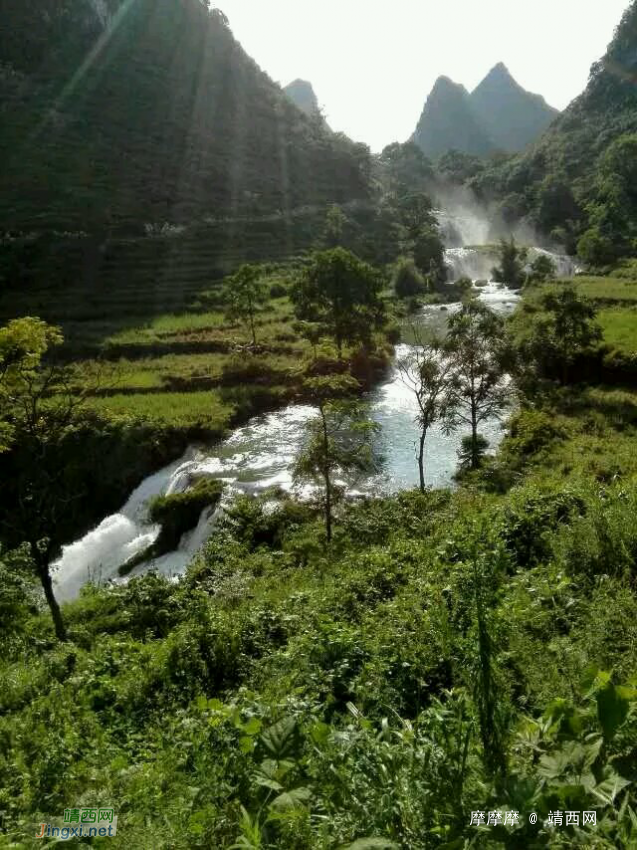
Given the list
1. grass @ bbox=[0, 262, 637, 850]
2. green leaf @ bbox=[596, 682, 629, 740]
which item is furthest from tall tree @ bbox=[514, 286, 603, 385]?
green leaf @ bbox=[596, 682, 629, 740]

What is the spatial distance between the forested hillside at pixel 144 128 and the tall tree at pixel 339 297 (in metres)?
40.8

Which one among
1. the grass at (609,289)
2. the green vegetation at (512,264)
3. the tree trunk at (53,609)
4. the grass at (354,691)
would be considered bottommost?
the tree trunk at (53,609)

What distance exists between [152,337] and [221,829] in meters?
37.7

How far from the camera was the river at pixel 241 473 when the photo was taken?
1891 cm

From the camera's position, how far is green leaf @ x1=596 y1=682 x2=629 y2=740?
9.92ft

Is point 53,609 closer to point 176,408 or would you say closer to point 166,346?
point 176,408

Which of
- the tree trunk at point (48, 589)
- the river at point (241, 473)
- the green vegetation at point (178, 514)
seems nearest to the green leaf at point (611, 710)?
the tree trunk at point (48, 589)

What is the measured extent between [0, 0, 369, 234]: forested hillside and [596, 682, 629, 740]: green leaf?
7067cm

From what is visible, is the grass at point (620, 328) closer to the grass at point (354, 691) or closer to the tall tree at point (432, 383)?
the tall tree at point (432, 383)

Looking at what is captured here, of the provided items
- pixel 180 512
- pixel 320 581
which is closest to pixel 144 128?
pixel 180 512

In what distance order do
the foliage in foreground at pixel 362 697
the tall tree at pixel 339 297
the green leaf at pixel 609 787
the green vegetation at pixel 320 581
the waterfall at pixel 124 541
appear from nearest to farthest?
the green leaf at pixel 609 787 → the foliage in foreground at pixel 362 697 → the green vegetation at pixel 320 581 → the waterfall at pixel 124 541 → the tall tree at pixel 339 297

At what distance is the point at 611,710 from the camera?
306 cm

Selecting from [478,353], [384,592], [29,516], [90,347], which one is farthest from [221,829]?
[90,347]

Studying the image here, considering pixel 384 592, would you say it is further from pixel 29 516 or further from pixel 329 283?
pixel 329 283
